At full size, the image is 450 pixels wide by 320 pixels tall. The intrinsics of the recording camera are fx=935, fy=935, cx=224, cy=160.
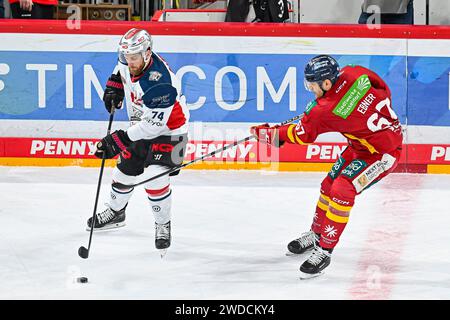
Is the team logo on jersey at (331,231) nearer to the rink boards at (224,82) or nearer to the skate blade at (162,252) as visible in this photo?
the skate blade at (162,252)

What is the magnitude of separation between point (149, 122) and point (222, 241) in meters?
0.98

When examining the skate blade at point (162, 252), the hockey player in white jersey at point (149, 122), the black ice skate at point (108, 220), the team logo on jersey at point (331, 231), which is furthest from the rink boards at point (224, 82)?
the team logo on jersey at point (331, 231)

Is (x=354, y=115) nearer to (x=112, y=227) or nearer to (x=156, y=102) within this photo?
(x=156, y=102)

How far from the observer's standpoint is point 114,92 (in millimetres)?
5773

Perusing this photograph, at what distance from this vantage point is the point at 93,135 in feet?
27.0

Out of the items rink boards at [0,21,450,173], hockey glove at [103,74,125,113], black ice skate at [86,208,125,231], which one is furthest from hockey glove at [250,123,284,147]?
rink boards at [0,21,450,173]

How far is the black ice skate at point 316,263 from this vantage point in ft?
16.6

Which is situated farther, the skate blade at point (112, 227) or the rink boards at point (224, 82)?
the rink boards at point (224, 82)

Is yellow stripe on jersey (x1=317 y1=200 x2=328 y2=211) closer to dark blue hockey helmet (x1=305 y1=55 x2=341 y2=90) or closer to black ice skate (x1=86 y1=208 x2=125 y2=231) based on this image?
dark blue hockey helmet (x1=305 y1=55 x2=341 y2=90)

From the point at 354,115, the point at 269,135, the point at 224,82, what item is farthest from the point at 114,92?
the point at 224,82
